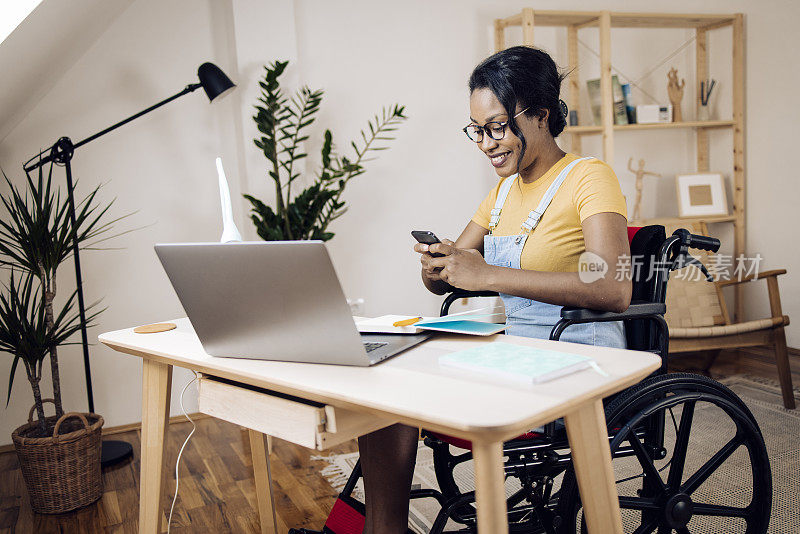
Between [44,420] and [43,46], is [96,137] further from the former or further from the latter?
[44,420]

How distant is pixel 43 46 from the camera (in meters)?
2.03

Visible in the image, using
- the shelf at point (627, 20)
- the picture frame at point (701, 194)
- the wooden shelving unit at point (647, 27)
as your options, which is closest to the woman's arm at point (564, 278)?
the wooden shelving unit at point (647, 27)

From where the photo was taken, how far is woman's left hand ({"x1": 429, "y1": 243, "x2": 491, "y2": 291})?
4.56 ft

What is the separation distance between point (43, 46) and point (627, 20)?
9.05ft

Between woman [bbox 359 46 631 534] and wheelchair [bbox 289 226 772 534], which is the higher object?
woman [bbox 359 46 631 534]

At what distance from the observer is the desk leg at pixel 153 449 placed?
1.54 meters

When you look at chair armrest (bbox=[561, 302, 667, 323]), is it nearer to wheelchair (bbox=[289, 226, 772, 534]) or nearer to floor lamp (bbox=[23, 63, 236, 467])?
wheelchair (bbox=[289, 226, 772, 534])

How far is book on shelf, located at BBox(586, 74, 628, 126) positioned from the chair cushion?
124 cm

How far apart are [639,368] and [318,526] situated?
132 centimetres

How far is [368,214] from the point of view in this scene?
3.33m

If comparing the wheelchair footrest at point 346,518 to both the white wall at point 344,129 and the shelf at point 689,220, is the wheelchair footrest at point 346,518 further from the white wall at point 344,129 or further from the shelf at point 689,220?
the shelf at point 689,220

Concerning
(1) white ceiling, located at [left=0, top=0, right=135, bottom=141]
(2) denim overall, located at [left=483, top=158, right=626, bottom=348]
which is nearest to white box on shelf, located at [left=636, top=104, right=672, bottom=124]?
(2) denim overall, located at [left=483, top=158, right=626, bottom=348]

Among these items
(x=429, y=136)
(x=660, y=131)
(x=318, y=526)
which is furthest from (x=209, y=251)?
(x=660, y=131)

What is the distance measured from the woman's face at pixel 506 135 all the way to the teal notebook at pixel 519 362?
683mm
